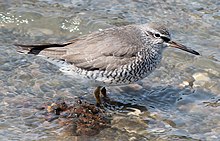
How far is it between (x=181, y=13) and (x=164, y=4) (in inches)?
21.9

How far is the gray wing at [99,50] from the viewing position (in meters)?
7.49

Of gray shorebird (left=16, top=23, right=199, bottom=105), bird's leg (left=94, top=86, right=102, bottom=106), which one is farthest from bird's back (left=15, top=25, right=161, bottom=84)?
bird's leg (left=94, top=86, right=102, bottom=106)

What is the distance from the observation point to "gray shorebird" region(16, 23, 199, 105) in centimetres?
748

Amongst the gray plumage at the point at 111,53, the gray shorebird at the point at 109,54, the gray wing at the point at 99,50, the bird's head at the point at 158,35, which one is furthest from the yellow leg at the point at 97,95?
the bird's head at the point at 158,35

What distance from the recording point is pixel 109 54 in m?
7.54

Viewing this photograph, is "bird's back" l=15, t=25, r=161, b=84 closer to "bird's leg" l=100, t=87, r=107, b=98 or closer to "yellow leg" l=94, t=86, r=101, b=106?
"yellow leg" l=94, t=86, r=101, b=106

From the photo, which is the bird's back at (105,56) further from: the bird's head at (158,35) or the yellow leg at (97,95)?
the yellow leg at (97,95)

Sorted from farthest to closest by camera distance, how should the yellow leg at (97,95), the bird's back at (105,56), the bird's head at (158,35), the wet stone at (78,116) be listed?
the bird's head at (158,35) → the yellow leg at (97,95) → the bird's back at (105,56) → the wet stone at (78,116)

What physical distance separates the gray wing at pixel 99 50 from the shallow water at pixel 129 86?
648 mm

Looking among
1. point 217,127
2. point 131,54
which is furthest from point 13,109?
point 217,127

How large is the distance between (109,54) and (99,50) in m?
0.16

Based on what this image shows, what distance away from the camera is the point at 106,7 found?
10.7 m

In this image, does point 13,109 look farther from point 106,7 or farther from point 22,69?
point 106,7

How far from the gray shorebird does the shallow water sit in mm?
512
